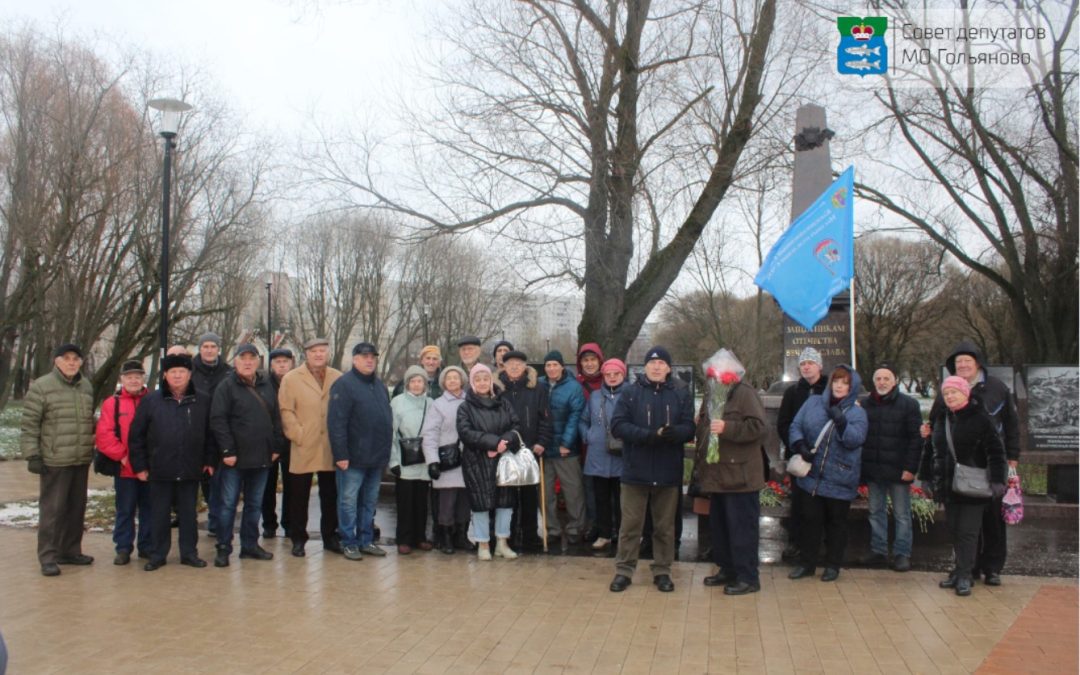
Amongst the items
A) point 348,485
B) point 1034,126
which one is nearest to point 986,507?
point 348,485

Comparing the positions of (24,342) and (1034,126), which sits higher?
(1034,126)

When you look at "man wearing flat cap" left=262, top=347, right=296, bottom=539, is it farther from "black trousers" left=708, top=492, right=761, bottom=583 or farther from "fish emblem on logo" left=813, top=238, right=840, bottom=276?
"fish emblem on logo" left=813, top=238, right=840, bottom=276

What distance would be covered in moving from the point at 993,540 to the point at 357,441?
5.35 metres

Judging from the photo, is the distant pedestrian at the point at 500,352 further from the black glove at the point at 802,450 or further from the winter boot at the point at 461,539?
the black glove at the point at 802,450

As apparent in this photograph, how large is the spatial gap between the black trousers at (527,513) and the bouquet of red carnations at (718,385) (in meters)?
2.34

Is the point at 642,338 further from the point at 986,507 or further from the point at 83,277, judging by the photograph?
the point at 986,507

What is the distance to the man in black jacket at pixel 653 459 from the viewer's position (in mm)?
6598

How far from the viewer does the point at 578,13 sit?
14.6 meters

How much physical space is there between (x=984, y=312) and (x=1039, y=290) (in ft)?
54.1

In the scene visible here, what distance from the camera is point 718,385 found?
6.52 metres

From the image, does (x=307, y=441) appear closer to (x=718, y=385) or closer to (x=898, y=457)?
(x=718, y=385)

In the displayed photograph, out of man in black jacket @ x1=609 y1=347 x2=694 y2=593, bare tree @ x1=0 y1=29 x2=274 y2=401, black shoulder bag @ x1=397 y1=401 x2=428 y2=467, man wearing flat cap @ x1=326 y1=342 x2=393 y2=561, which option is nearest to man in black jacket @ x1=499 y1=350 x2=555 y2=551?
black shoulder bag @ x1=397 y1=401 x2=428 y2=467

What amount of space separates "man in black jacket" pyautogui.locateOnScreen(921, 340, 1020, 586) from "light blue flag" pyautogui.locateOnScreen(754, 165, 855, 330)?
244cm

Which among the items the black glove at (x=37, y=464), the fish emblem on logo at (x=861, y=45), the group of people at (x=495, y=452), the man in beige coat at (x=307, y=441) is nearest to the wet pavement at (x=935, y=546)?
the group of people at (x=495, y=452)
